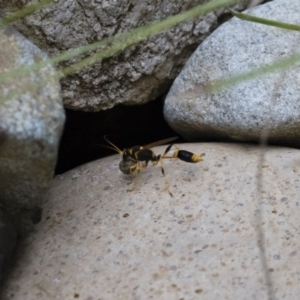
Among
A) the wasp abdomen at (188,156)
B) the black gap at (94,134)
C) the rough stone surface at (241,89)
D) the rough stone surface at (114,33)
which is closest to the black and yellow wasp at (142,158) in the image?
the wasp abdomen at (188,156)

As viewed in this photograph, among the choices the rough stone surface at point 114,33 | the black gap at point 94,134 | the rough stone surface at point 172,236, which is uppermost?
the rough stone surface at point 114,33

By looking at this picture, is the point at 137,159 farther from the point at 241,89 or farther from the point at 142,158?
the point at 241,89

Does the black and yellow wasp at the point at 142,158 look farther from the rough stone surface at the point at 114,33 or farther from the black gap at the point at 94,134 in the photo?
the black gap at the point at 94,134

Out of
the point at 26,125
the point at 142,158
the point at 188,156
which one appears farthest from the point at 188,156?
the point at 26,125

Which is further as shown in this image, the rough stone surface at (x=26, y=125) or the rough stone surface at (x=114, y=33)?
the rough stone surface at (x=114, y=33)

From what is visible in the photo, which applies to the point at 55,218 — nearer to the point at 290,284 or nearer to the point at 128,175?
the point at 128,175

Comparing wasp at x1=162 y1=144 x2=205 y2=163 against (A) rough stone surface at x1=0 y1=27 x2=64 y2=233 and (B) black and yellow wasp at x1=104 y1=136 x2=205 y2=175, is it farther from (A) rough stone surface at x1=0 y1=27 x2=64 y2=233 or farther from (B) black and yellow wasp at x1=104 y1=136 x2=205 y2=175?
(A) rough stone surface at x1=0 y1=27 x2=64 y2=233

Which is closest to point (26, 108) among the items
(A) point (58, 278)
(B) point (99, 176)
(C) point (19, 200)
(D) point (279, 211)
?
(C) point (19, 200)
